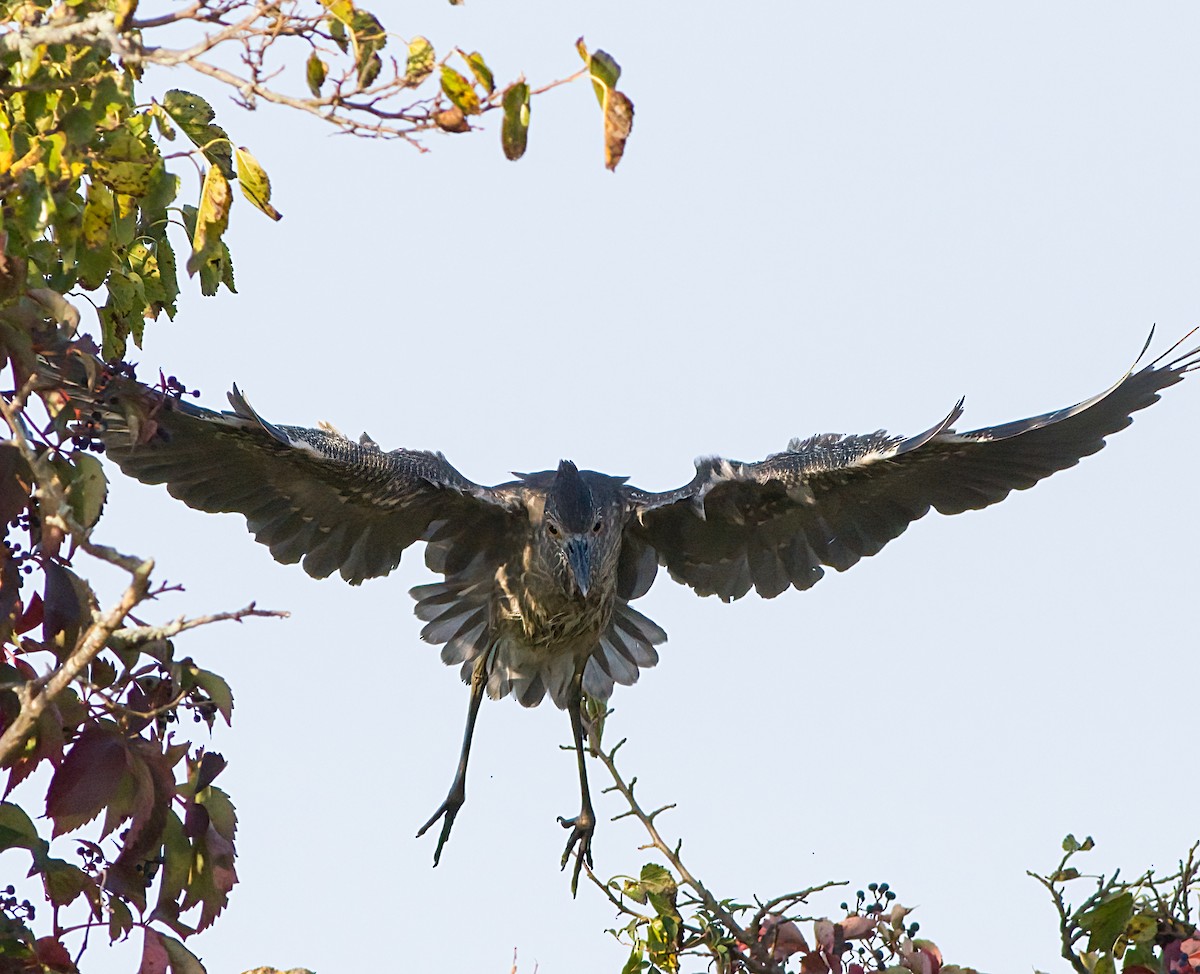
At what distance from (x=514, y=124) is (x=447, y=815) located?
4795mm

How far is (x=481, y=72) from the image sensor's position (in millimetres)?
2729

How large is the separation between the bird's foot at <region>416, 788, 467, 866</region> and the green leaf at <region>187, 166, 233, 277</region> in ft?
13.3

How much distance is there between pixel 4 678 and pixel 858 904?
264 cm

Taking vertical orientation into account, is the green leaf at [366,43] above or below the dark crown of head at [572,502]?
below

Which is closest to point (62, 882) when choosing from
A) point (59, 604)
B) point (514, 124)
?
point (59, 604)

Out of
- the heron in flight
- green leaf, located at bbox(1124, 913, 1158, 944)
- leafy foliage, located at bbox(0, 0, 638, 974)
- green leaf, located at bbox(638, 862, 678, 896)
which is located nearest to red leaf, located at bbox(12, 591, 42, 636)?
leafy foliage, located at bbox(0, 0, 638, 974)

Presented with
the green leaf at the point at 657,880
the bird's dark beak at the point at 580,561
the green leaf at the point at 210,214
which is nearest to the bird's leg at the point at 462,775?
the bird's dark beak at the point at 580,561

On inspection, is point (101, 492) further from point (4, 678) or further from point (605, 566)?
Result: point (605, 566)

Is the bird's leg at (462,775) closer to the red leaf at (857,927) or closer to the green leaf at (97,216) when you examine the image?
the red leaf at (857,927)

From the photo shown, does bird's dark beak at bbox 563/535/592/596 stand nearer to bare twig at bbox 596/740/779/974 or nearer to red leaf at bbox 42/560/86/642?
bare twig at bbox 596/740/779/974

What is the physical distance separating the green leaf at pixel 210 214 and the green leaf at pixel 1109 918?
3003 mm

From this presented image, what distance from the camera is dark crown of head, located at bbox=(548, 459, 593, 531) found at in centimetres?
657

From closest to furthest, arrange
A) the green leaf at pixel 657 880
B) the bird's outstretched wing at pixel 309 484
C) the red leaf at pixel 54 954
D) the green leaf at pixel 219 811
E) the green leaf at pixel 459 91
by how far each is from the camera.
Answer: the green leaf at pixel 459 91 → the red leaf at pixel 54 954 → the green leaf at pixel 219 811 → the green leaf at pixel 657 880 → the bird's outstretched wing at pixel 309 484

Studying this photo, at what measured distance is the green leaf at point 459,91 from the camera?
2746 millimetres
